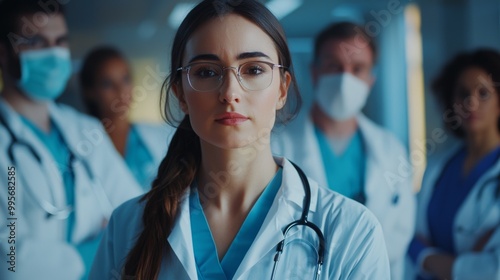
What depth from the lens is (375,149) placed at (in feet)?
7.73

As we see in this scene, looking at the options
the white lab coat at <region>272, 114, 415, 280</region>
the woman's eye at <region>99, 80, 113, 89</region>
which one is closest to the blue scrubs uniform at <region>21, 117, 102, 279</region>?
the woman's eye at <region>99, 80, 113, 89</region>

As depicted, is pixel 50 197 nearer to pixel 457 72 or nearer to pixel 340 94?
pixel 340 94

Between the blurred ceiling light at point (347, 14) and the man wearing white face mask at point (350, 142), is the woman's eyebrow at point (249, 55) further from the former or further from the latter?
the blurred ceiling light at point (347, 14)

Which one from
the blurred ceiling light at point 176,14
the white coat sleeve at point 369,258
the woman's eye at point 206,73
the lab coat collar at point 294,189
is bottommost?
the white coat sleeve at point 369,258

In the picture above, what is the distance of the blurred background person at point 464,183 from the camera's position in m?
2.18

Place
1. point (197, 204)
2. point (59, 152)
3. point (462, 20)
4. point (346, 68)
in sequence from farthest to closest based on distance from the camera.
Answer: point (462, 20), point (346, 68), point (59, 152), point (197, 204)

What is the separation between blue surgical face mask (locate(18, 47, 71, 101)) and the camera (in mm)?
2029

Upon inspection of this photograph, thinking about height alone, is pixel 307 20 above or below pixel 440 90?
above

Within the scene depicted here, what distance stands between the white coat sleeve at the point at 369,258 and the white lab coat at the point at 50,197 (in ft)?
4.31

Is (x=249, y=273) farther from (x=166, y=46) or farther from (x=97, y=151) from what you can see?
(x=166, y=46)

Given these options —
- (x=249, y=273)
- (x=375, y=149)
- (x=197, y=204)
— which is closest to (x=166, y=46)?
(x=375, y=149)

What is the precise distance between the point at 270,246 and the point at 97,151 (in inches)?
54.7

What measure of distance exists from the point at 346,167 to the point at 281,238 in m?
1.39

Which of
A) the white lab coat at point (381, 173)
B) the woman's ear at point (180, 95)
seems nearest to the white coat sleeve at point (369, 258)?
the woman's ear at point (180, 95)
